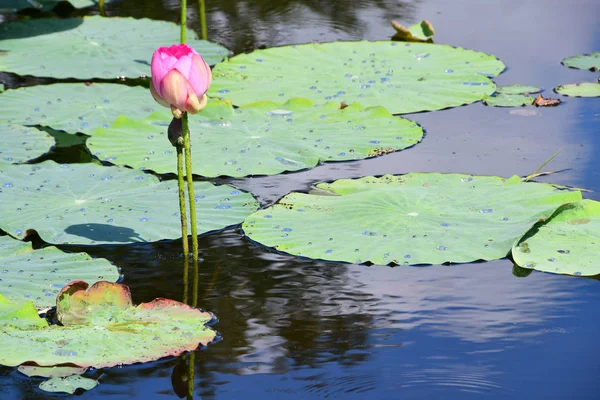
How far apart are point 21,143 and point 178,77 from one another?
1368 millimetres

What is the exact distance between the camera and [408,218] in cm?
253

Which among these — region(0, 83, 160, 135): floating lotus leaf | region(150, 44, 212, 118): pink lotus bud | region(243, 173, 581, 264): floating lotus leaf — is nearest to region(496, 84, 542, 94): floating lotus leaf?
region(243, 173, 581, 264): floating lotus leaf

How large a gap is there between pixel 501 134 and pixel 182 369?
182 cm

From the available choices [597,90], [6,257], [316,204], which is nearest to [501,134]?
[597,90]

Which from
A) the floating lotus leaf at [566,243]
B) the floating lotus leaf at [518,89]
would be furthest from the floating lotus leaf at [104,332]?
the floating lotus leaf at [518,89]

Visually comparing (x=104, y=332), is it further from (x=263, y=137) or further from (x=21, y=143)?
(x=21, y=143)

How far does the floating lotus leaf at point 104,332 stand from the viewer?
6.11 ft

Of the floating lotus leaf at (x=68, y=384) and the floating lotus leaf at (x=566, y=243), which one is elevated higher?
the floating lotus leaf at (x=566, y=243)

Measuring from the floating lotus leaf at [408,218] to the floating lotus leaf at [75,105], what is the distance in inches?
43.3

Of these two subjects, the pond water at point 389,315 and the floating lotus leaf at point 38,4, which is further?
the floating lotus leaf at point 38,4

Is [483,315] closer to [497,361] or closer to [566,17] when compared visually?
[497,361]

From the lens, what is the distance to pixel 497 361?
1875 millimetres

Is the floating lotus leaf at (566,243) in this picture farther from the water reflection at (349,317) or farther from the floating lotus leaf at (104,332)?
the floating lotus leaf at (104,332)

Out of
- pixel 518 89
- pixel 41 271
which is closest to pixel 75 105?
pixel 41 271
